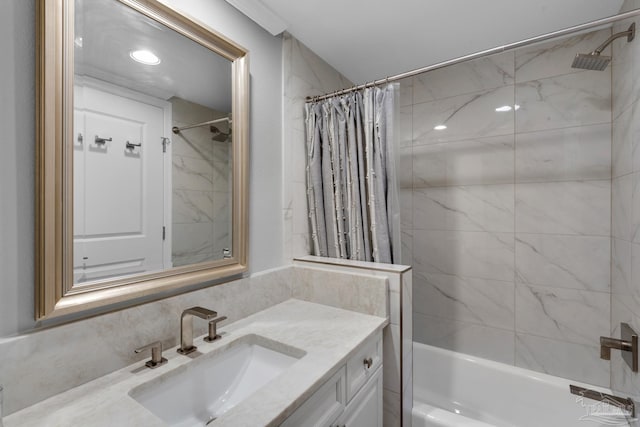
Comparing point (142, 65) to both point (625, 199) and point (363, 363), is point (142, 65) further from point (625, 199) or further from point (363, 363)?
point (625, 199)

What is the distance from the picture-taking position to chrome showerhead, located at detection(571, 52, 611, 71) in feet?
4.45

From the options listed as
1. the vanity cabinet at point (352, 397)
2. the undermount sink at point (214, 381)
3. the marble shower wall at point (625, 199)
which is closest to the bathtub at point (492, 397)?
the marble shower wall at point (625, 199)

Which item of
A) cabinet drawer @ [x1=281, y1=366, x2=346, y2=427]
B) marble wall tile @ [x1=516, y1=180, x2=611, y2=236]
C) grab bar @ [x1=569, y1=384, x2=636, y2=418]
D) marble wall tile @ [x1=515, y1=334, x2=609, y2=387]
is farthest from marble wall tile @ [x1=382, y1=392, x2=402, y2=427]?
marble wall tile @ [x1=516, y1=180, x2=611, y2=236]

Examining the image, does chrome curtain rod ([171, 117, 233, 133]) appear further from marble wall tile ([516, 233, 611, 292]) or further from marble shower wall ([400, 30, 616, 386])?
marble wall tile ([516, 233, 611, 292])

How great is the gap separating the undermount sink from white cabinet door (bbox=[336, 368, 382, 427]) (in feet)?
0.89

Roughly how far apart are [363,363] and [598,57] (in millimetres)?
1741

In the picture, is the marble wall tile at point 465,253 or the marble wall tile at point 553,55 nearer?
the marble wall tile at point 553,55

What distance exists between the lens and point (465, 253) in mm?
2043

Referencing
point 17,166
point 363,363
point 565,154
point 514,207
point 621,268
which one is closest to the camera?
point 17,166

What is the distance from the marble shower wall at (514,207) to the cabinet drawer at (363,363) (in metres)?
1.06

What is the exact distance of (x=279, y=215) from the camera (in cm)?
158

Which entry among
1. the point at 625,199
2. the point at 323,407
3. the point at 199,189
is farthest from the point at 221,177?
the point at 625,199

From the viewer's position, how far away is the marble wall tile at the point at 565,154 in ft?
5.41

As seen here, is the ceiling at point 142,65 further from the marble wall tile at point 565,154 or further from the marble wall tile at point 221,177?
the marble wall tile at point 565,154
